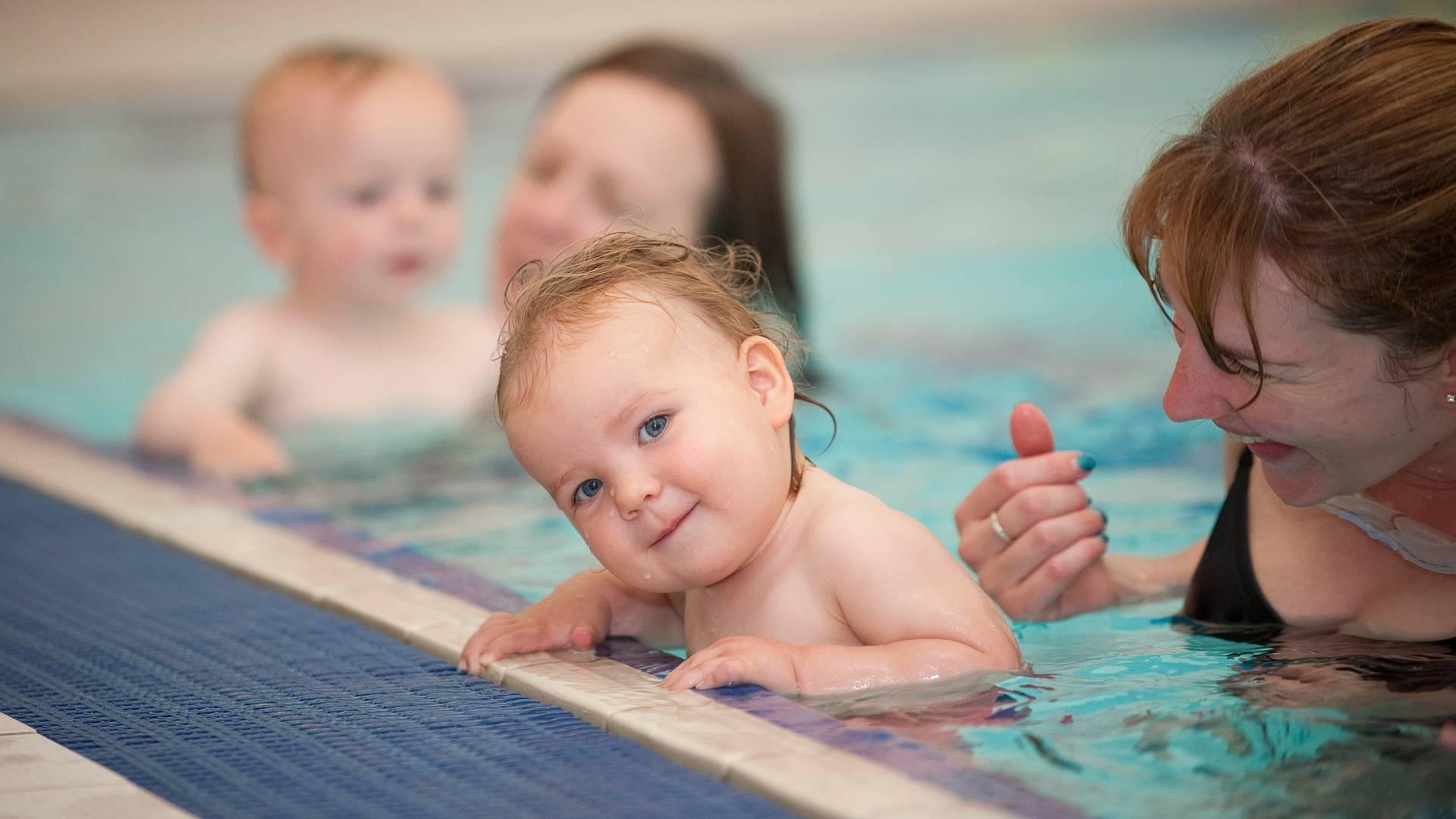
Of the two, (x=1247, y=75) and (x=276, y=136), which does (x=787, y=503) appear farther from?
(x=276, y=136)

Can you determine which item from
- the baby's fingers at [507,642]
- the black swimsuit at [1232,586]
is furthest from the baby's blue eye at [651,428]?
the black swimsuit at [1232,586]

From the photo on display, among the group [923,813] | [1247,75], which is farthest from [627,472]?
[1247,75]

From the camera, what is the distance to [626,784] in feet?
5.74

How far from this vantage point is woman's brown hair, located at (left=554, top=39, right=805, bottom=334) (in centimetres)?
471

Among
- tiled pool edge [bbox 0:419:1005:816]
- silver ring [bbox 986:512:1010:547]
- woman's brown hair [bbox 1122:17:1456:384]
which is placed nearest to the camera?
tiled pool edge [bbox 0:419:1005:816]

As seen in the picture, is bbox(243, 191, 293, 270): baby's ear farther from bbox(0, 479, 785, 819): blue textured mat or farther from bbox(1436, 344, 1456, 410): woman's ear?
bbox(1436, 344, 1456, 410): woman's ear

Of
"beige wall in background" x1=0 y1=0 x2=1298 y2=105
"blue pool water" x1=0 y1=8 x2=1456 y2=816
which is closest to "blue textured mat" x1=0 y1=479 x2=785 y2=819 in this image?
"blue pool water" x1=0 y1=8 x2=1456 y2=816

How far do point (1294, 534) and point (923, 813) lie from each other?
113 cm

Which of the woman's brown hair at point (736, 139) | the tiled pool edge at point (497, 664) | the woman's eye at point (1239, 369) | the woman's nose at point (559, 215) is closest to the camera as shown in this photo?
the tiled pool edge at point (497, 664)

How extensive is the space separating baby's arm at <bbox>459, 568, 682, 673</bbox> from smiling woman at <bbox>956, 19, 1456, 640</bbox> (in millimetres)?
892

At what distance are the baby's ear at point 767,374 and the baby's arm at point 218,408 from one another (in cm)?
201

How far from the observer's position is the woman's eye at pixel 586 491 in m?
2.12

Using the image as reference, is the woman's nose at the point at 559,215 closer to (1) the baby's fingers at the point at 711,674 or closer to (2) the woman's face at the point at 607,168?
(2) the woman's face at the point at 607,168

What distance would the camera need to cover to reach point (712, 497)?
206 centimetres
